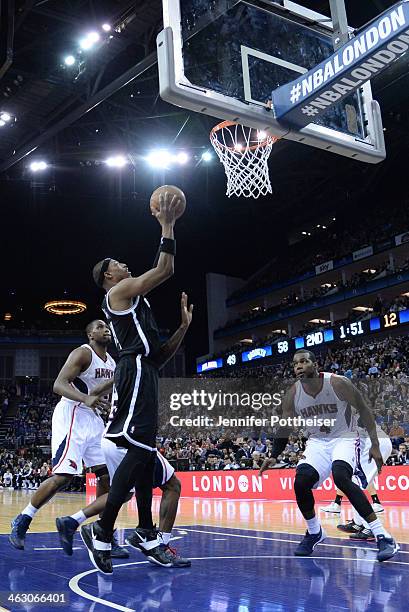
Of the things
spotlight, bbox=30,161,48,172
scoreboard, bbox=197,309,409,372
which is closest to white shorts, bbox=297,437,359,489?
spotlight, bbox=30,161,48,172

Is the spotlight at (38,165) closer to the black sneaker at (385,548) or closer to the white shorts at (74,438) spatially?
the white shorts at (74,438)

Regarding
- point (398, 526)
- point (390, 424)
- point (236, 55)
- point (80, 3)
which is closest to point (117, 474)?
point (236, 55)

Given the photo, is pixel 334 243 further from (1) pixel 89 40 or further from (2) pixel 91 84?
(1) pixel 89 40

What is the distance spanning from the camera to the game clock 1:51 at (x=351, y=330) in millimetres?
27656

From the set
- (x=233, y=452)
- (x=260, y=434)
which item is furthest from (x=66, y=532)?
(x=260, y=434)

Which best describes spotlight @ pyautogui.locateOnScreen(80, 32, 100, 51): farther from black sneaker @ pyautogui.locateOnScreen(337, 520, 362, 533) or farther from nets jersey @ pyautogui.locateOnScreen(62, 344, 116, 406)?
black sneaker @ pyautogui.locateOnScreen(337, 520, 362, 533)

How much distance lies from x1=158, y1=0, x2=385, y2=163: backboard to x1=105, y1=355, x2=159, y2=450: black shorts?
7.99 ft

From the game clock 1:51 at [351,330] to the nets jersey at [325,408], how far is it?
2274 cm

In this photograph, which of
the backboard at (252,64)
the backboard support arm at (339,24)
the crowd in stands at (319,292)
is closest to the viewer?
the backboard at (252,64)

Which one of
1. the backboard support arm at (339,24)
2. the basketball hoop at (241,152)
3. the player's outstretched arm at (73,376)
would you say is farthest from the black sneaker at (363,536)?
the basketball hoop at (241,152)

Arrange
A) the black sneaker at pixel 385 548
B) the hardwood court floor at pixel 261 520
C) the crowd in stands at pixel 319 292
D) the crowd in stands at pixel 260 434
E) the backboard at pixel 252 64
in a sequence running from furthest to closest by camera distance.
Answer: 1. the crowd in stands at pixel 319 292
2. the crowd in stands at pixel 260 434
3. the hardwood court floor at pixel 261 520
4. the backboard at pixel 252 64
5. the black sneaker at pixel 385 548

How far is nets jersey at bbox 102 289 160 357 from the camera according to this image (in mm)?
4172

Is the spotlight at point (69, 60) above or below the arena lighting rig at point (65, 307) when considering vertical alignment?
below

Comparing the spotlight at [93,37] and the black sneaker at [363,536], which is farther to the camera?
the spotlight at [93,37]
